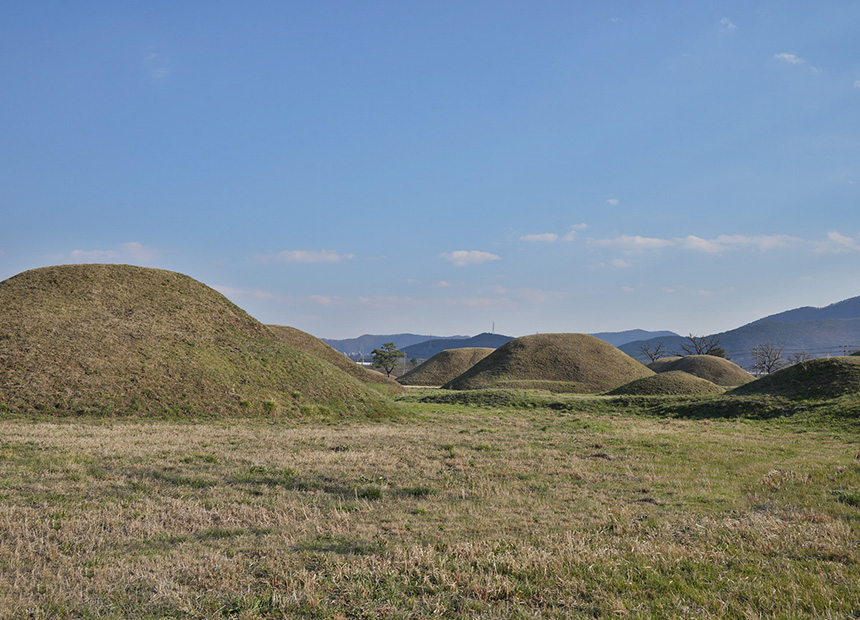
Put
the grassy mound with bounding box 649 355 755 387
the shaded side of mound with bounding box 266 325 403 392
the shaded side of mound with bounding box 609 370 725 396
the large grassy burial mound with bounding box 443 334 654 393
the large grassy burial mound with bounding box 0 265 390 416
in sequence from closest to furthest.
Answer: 1. the large grassy burial mound with bounding box 0 265 390 416
2. the shaded side of mound with bounding box 609 370 725 396
3. the shaded side of mound with bounding box 266 325 403 392
4. the large grassy burial mound with bounding box 443 334 654 393
5. the grassy mound with bounding box 649 355 755 387

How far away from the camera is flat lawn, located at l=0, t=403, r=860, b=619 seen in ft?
23.5

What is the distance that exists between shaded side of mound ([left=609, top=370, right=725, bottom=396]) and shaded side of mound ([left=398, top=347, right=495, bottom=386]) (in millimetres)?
69646

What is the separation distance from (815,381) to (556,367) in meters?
62.3

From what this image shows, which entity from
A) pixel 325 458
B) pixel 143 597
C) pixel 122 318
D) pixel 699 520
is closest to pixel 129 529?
pixel 143 597

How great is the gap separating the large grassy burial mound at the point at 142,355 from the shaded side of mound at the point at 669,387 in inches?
1597

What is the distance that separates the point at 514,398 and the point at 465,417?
1961cm

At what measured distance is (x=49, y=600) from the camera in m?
7.14

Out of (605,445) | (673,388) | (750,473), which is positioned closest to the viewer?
(750,473)

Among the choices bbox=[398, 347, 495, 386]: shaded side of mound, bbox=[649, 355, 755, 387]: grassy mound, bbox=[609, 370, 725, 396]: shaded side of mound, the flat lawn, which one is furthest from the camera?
bbox=[398, 347, 495, 386]: shaded side of mound

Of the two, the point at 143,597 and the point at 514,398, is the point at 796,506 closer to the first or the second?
the point at 143,597

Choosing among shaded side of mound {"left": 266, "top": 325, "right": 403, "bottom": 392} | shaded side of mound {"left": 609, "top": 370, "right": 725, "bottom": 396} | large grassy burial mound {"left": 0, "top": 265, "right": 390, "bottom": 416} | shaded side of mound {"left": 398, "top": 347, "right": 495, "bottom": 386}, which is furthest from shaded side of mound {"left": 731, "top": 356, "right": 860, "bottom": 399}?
shaded side of mound {"left": 398, "top": 347, "right": 495, "bottom": 386}

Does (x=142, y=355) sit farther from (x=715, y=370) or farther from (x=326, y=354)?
(x=715, y=370)

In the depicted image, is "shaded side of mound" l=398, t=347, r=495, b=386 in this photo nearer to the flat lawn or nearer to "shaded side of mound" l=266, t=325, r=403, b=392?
"shaded side of mound" l=266, t=325, r=403, b=392

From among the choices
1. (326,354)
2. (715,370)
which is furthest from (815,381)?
(326,354)
